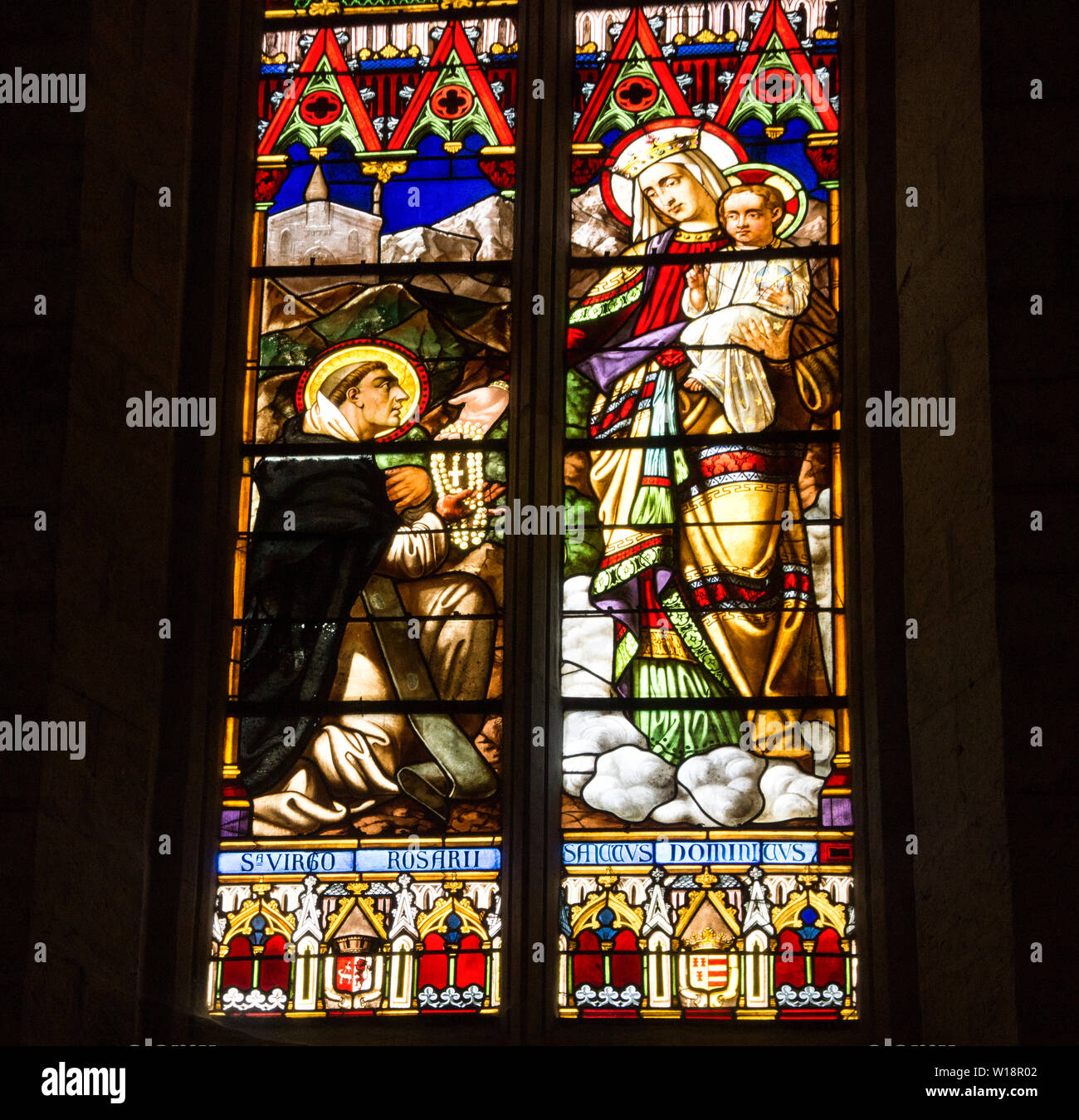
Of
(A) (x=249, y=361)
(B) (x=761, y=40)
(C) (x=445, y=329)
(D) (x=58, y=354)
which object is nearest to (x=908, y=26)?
(B) (x=761, y=40)

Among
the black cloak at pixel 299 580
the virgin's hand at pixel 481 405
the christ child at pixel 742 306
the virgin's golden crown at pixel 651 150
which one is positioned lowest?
the black cloak at pixel 299 580

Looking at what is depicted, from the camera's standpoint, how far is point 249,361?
17.9 ft

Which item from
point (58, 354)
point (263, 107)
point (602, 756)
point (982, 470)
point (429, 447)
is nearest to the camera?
point (982, 470)

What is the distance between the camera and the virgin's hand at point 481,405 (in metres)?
5.32

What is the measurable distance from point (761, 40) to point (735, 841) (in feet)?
6.88

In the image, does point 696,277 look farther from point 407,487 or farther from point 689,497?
point 407,487

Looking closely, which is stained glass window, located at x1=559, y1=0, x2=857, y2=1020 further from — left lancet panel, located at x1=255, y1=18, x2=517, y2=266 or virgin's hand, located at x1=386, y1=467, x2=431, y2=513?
virgin's hand, located at x1=386, y1=467, x2=431, y2=513

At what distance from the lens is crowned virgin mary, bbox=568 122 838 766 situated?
504 centimetres

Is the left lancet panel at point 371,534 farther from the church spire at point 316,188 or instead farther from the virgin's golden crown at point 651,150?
the virgin's golden crown at point 651,150

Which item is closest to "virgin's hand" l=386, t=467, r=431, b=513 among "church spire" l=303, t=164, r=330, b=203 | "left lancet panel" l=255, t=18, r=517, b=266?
"left lancet panel" l=255, t=18, r=517, b=266

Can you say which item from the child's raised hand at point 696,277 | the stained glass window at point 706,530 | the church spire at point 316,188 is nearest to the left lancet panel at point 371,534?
the church spire at point 316,188

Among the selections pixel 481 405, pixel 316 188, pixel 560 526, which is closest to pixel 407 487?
pixel 481 405

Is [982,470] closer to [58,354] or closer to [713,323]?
[713,323]

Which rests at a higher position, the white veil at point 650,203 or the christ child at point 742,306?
the white veil at point 650,203
